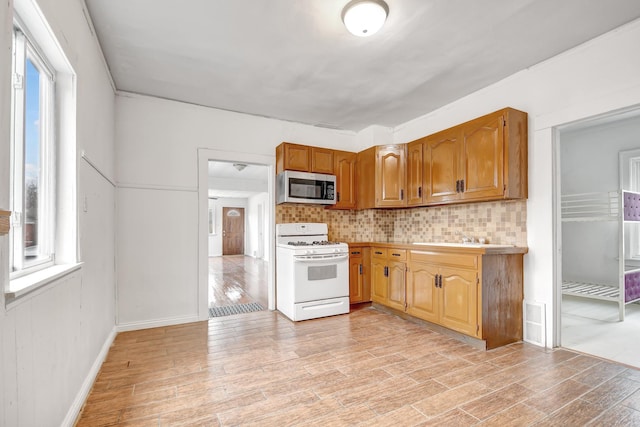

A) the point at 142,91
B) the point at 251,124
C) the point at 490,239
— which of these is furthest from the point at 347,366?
the point at 142,91

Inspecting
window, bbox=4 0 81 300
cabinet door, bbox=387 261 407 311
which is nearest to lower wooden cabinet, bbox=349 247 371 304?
cabinet door, bbox=387 261 407 311

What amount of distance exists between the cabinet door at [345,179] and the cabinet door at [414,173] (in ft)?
2.63

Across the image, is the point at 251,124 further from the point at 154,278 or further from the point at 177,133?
the point at 154,278

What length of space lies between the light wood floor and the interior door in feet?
11.9

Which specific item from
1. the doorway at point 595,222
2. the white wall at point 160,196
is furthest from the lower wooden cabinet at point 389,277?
the white wall at point 160,196

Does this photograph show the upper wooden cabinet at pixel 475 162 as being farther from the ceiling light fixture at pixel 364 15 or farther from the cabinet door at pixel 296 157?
the ceiling light fixture at pixel 364 15

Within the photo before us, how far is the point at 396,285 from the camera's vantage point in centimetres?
367

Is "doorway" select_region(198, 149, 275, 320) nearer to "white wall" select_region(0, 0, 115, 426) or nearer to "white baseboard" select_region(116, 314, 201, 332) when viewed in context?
"white baseboard" select_region(116, 314, 201, 332)

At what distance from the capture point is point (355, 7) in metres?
1.99

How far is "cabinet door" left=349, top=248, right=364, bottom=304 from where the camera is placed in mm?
4035

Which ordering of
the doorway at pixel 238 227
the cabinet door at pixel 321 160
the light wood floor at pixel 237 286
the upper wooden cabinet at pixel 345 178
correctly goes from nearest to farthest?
the doorway at pixel 238 227 < the cabinet door at pixel 321 160 < the upper wooden cabinet at pixel 345 178 < the light wood floor at pixel 237 286

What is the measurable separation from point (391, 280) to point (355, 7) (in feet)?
9.40

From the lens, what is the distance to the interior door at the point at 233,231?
37.7ft

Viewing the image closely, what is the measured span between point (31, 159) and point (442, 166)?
3.44m
